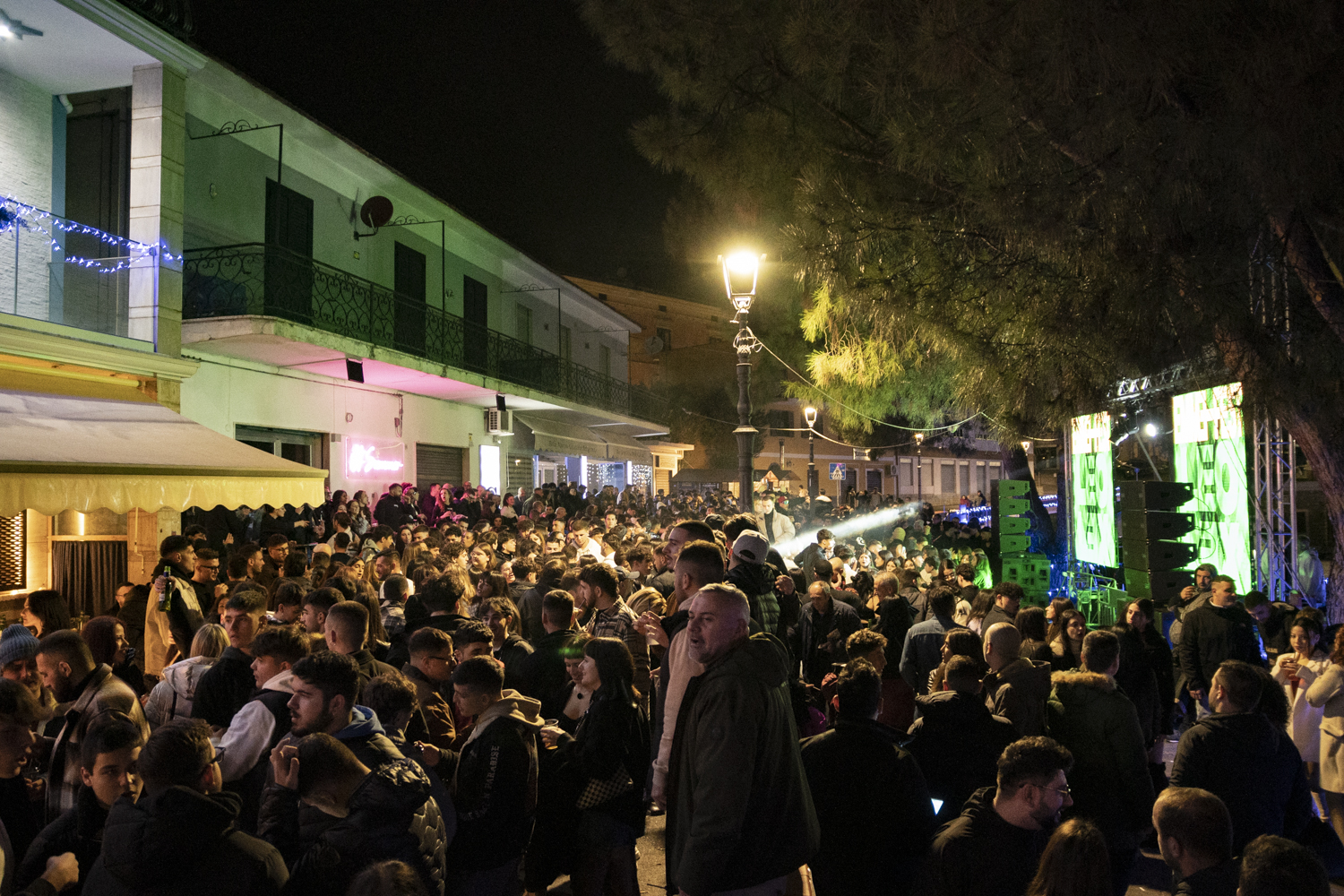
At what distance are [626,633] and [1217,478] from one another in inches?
322

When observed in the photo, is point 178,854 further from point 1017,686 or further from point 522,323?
point 522,323

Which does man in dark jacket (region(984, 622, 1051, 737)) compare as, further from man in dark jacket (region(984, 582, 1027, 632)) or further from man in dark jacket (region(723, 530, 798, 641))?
man in dark jacket (region(984, 582, 1027, 632))

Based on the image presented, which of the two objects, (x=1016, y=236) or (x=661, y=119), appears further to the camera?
(x=661, y=119)

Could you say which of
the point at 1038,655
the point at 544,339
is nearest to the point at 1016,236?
the point at 1038,655

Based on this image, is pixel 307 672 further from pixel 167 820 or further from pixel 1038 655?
pixel 1038 655

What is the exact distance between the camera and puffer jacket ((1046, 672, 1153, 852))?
4.07 meters

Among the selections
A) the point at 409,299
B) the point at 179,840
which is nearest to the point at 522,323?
the point at 409,299

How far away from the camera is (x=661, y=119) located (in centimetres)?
1102

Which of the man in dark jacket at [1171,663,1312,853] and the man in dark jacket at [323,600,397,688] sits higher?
the man in dark jacket at [323,600,397,688]

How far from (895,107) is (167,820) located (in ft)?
22.6

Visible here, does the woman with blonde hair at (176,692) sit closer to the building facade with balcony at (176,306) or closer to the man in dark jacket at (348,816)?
the man in dark jacket at (348,816)

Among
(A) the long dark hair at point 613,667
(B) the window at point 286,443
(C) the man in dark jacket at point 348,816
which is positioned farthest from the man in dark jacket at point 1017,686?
(B) the window at point 286,443

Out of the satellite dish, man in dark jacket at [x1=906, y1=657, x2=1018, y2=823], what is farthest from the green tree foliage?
the satellite dish

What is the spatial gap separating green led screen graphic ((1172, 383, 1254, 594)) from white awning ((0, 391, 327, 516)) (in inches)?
388
